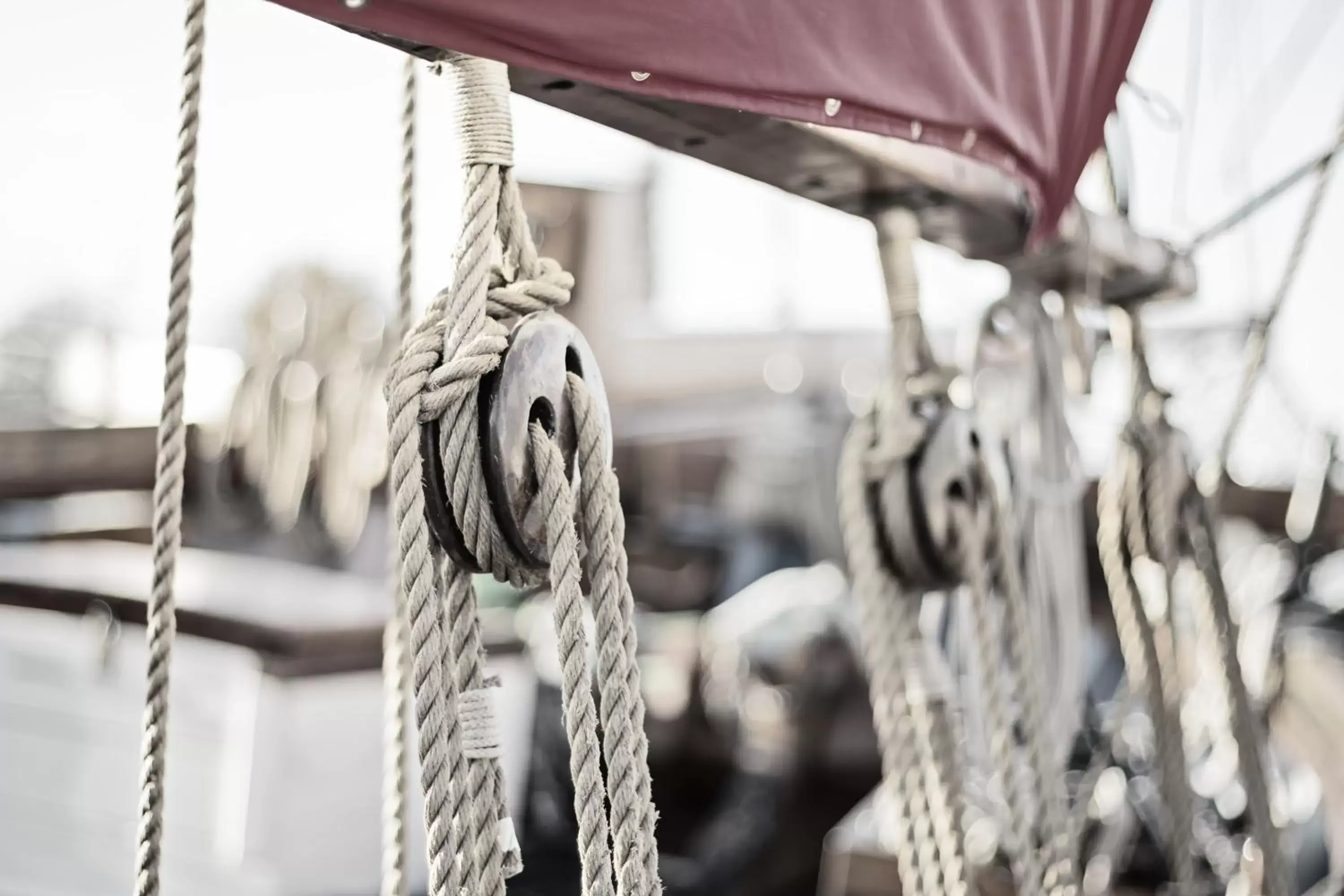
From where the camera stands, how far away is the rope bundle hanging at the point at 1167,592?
1054mm

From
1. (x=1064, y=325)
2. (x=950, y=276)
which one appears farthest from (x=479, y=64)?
(x=950, y=276)

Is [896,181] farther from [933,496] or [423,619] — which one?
[423,619]

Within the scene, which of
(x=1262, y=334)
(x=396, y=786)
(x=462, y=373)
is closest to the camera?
(x=462, y=373)

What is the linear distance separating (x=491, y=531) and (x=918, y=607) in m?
0.46

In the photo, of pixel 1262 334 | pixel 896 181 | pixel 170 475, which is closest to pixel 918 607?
pixel 896 181

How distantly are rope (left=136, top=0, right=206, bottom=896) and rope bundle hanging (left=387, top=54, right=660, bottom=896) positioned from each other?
13 centimetres

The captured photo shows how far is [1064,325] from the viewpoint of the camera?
1113 millimetres

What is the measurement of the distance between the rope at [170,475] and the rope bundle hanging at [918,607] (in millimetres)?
438

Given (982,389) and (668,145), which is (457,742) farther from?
(982,389)

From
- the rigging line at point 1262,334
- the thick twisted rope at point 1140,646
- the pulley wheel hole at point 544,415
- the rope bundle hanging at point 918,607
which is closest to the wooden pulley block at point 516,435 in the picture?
the pulley wheel hole at point 544,415

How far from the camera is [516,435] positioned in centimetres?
45

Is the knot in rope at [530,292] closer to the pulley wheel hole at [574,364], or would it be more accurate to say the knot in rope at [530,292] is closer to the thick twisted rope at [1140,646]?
the pulley wheel hole at [574,364]

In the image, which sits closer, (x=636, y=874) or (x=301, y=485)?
(x=636, y=874)

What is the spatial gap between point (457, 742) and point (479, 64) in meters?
0.29
